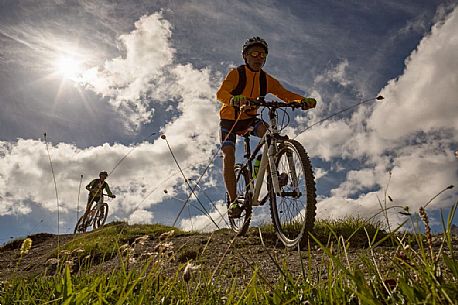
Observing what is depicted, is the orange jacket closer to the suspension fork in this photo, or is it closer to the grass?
the suspension fork

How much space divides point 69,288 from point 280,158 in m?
4.29

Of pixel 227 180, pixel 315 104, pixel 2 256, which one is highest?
pixel 315 104

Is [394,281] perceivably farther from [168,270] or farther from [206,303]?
[168,270]

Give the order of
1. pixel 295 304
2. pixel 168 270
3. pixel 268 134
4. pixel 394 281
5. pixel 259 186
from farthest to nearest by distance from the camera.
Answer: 1. pixel 259 186
2. pixel 268 134
3. pixel 168 270
4. pixel 295 304
5. pixel 394 281

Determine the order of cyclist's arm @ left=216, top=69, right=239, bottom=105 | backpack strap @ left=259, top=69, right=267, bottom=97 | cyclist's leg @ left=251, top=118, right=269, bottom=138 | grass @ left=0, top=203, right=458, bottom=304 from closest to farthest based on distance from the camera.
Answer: grass @ left=0, top=203, right=458, bottom=304, cyclist's leg @ left=251, top=118, right=269, bottom=138, cyclist's arm @ left=216, top=69, right=239, bottom=105, backpack strap @ left=259, top=69, right=267, bottom=97

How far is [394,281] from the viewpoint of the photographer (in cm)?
147

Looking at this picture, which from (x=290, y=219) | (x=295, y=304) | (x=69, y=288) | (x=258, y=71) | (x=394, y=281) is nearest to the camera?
(x=394, y=281)

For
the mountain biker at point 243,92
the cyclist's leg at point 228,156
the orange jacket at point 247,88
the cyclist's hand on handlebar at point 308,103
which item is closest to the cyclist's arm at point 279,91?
the orange jacket at point 247,88

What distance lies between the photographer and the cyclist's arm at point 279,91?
7121 mm

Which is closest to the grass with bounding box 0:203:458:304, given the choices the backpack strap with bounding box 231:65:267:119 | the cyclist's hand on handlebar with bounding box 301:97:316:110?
the cyclist's hand on handlebar with bounding box 301:97:316:110

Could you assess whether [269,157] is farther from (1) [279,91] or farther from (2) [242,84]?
(1) [279,91]

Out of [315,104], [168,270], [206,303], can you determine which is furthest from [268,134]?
[206,303]

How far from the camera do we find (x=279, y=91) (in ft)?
23.7

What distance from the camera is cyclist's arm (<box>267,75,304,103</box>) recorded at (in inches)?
280
